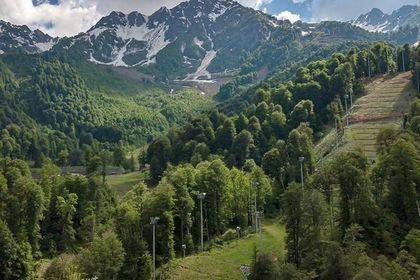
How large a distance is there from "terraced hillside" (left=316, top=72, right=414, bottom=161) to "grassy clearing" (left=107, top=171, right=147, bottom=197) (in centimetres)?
6022

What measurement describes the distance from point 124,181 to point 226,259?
95074 mm

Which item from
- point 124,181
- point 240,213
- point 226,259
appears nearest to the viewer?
point 226,259

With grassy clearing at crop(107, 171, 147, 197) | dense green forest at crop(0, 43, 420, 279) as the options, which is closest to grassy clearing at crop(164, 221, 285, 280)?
dense green forest at crop(0, 43, 420, 279)

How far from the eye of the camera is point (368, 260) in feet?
191

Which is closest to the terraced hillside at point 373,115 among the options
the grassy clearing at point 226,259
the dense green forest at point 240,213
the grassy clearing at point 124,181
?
the dense green forest at point 240,213

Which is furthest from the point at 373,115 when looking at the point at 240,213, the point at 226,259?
the point at 226,259

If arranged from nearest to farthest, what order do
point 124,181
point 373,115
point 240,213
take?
point 240,213 < point 373,115 < point 124,181

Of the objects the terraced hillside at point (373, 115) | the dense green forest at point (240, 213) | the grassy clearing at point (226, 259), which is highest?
the terraced hillside at point (373, 115)

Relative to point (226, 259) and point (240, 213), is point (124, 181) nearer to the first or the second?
point (240, 213)

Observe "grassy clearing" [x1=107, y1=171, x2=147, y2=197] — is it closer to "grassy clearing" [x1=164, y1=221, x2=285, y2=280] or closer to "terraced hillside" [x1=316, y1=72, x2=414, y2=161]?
"terraced hillside" [x1=316, y1=72, x2=414, y2=161]

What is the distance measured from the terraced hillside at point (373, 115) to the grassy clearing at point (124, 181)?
60215mm

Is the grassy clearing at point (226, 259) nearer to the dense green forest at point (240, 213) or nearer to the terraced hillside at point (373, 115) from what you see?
the dense green forest at point (240, 213)

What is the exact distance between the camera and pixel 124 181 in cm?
17500

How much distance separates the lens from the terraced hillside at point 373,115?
418ft
